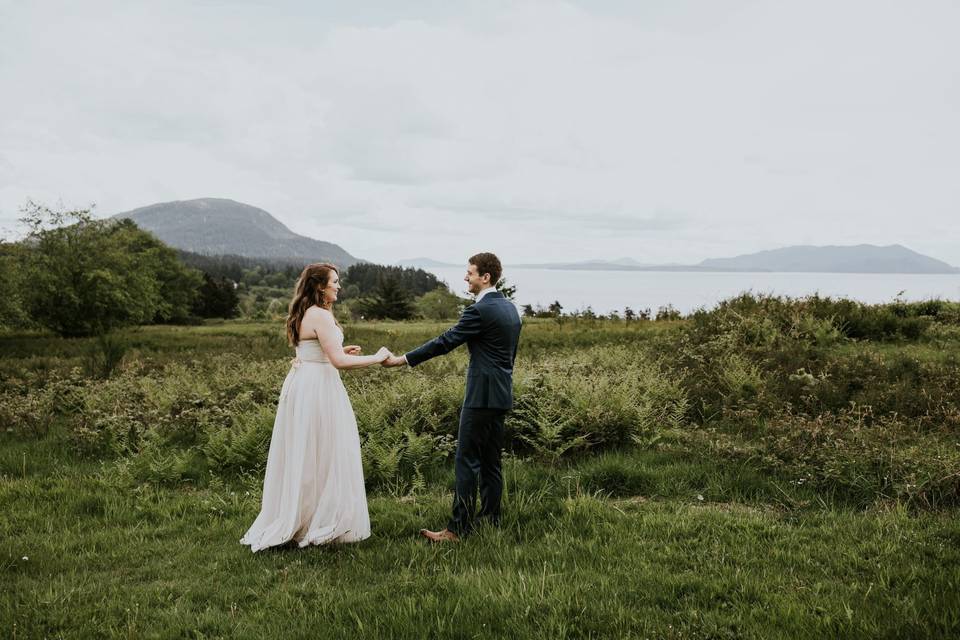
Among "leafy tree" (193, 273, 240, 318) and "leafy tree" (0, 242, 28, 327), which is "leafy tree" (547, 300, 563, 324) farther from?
"leafy tree" (193, 273, 240, 318)

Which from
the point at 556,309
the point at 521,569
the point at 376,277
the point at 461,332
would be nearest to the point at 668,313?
the point at 556,309

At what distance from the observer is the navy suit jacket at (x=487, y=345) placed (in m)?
6.01

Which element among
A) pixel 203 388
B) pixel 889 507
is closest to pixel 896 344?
pixel 889 507

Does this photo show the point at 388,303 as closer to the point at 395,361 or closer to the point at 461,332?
the point at 395,361

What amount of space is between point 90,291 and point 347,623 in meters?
54.1

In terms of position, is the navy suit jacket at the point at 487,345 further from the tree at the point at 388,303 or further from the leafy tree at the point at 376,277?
the leafy tree at the point at 376,277

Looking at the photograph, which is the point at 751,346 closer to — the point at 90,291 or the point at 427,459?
the point at 427,459

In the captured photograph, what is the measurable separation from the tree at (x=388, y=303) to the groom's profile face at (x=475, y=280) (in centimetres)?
6428

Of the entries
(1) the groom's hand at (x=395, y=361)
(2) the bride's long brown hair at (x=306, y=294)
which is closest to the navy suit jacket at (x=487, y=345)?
(1) the groom's hand at (x=395, y=361)

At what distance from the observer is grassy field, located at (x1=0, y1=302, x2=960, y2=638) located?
177 inches

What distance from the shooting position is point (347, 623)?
446cm

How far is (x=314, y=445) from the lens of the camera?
6234 mm

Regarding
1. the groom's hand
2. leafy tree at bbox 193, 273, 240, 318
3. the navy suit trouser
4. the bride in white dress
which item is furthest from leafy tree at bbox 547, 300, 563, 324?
leafy tree at bbox 193, 273, 240, 318

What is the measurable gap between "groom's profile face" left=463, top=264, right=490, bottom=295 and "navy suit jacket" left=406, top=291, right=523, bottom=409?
125 mm
